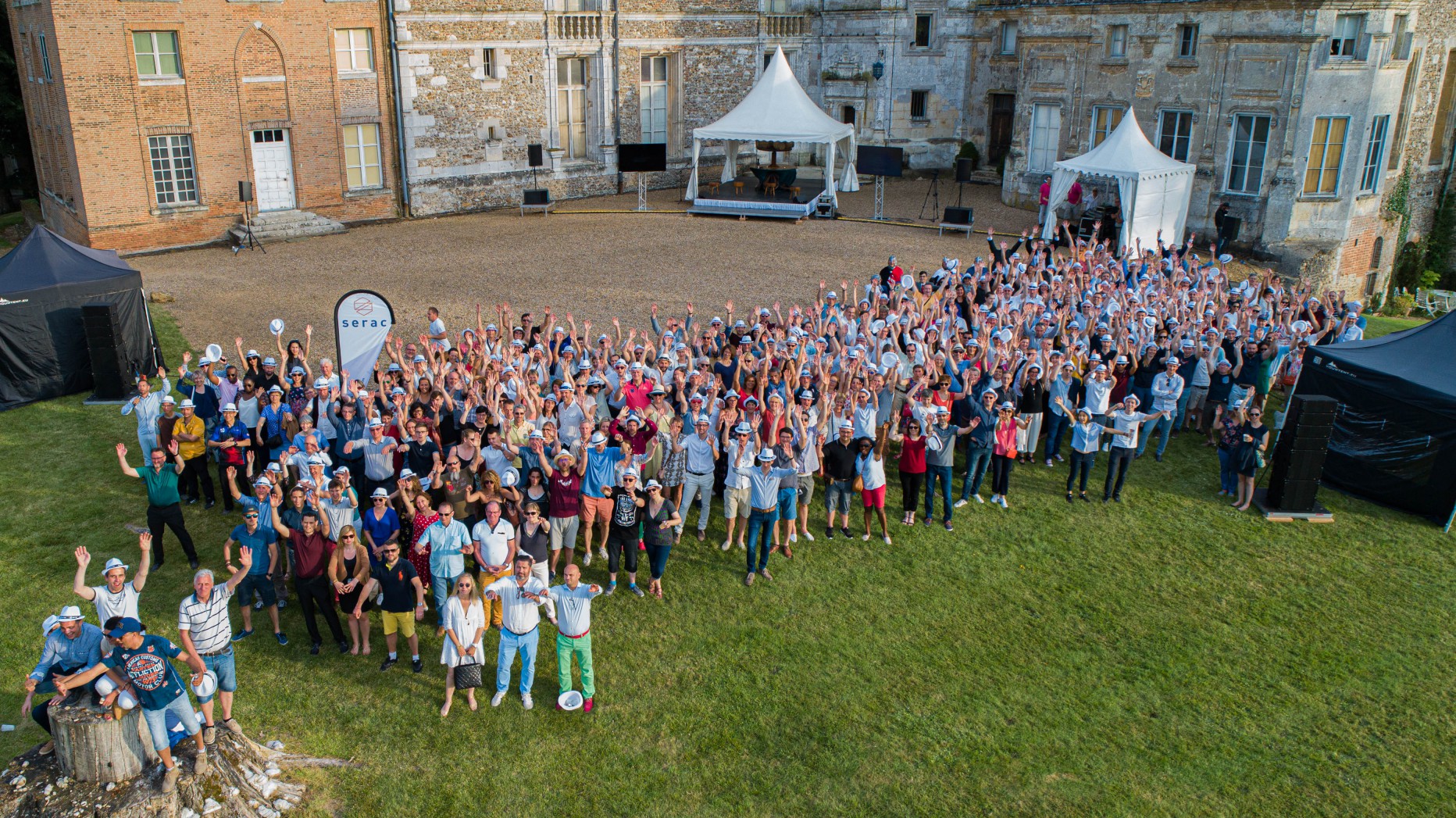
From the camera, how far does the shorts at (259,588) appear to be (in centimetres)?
964

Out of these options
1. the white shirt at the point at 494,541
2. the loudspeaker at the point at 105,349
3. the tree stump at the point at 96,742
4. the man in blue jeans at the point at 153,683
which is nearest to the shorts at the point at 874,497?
the white shirt at the point at 494,541

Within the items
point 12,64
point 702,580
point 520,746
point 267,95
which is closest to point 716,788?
point 520,746

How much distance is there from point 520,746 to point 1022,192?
25.4 meters

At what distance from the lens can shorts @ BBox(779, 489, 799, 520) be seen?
11086mm

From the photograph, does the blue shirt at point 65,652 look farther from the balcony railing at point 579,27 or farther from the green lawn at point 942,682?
the balcony railing at point 579,27

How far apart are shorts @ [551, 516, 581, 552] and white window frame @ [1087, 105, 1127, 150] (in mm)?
21891

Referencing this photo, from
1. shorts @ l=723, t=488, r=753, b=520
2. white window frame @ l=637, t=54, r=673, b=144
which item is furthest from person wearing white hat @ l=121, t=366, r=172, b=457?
white window frame @ l=637, t=54, r=673, b=144

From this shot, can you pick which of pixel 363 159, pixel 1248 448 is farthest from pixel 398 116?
pixel 1248 448

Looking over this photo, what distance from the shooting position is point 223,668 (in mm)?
8180

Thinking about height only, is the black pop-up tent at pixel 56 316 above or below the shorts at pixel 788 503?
above

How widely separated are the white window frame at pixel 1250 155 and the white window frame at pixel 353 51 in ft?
69.4

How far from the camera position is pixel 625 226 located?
1069 inches

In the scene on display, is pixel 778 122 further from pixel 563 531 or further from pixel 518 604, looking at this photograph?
pixel 518 604

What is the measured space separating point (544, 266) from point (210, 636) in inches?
618
